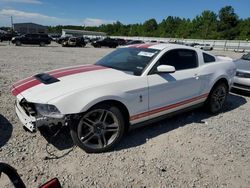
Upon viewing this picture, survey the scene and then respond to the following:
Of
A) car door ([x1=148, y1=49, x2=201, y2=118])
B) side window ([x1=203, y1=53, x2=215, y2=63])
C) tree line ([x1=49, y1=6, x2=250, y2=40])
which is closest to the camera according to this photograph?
car door ([x1=148, y1=49, x2=201, y2=118])

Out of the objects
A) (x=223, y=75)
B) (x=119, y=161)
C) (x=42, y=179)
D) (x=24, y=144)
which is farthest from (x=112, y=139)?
(x=223, y=75)

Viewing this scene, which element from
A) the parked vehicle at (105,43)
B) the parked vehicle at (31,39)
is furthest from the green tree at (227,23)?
the parked vehicle at (31,39)

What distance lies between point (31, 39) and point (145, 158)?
2755 cm

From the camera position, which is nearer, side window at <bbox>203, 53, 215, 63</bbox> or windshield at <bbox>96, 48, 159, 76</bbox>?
windshield at <bbox>96, 48, 159, 76</bbox>

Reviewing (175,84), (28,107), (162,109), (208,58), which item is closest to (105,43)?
(208,58)

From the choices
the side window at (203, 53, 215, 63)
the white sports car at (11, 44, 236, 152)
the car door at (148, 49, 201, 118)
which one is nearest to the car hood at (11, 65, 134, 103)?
the white sports car at (11, 44, 236, 152)

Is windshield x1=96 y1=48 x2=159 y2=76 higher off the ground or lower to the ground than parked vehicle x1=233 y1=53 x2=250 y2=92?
higher

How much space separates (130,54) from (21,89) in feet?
6.47

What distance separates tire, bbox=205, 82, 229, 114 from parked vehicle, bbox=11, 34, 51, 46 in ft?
86.6

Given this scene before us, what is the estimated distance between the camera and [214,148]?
11.4 ft

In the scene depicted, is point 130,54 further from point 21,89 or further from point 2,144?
point 2,144

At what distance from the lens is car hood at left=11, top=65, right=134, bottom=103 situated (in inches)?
111

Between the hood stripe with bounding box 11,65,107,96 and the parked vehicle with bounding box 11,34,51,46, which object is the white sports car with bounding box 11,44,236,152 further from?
the parked vehicle with bounding box 11,34,51,46

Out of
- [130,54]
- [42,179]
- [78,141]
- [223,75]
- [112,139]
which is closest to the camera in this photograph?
[42,179]
